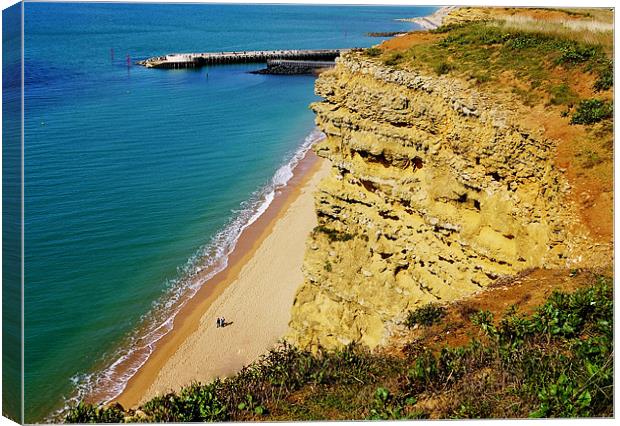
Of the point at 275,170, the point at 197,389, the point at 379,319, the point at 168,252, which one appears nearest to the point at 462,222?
the point at 379,319

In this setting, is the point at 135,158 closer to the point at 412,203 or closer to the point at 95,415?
the point at 412,203

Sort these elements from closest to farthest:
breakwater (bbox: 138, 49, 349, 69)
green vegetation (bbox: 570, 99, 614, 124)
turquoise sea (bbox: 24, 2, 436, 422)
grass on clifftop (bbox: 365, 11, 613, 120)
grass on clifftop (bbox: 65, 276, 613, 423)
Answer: grass on clifftop (bbox: 65, 276, 613, 423), green vegetation (bbox: 570, 99, 614, 124), grass on clifftop (bbox: 365, 11, 613, 120), turquoise sea (bbox: 24, 2, 436, 422), breakwater (bbox: 138, 49, 349, 69)

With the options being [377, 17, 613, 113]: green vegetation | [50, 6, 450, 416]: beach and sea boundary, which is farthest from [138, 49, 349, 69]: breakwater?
[50, 6, 450, 416]: beach and sea boundary

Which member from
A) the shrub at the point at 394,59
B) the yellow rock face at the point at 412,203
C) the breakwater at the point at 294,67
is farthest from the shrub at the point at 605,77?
the breakwater at the point at 294,67

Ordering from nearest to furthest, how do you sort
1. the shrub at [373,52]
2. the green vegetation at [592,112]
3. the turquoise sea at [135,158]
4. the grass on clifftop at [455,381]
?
the grass on clifftop at [455,381] → the green vegetation at [592,112] → the turquoise sea at [135,158] → the shrub at [373,52]

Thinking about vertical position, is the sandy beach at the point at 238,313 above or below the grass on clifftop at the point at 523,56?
below

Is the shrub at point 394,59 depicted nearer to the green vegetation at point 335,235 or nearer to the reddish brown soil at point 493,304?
the green vegetation at point 335,235

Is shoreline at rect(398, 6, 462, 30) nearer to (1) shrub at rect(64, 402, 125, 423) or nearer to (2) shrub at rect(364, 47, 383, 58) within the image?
(2) shrub at rect(364, 47, 383, 58)
